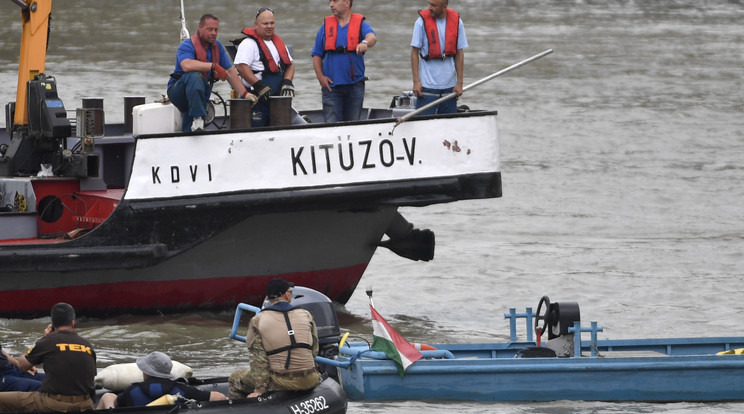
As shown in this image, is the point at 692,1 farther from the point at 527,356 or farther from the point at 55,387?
the point at 55,387

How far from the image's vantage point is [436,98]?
11953 mm

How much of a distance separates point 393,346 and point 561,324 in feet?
4.01

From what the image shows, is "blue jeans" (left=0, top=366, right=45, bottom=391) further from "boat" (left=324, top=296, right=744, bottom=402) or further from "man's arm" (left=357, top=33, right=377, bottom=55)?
"man's arm" (left=357, top=33, right=377, bottom=55)

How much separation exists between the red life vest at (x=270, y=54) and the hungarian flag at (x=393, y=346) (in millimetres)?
2730

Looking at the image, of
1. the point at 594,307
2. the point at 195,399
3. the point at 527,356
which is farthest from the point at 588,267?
the point at 195,399

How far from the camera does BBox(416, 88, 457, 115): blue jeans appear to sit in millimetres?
11898

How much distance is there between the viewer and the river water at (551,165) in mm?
12219

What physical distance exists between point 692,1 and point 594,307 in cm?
2570

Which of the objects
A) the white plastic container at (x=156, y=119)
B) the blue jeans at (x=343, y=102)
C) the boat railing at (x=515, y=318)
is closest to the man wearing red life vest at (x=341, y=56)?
the blue jeans at (x=343, y=102)

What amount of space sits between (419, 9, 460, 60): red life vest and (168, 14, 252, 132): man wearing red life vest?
150cm

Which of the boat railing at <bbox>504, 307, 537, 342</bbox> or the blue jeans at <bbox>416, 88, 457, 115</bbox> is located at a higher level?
the blue jeans at <bbox>416, 88, 457, 115</bbox>

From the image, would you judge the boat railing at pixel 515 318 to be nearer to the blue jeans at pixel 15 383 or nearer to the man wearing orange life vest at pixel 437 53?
the man wearing orange life vest at pixel 437 53

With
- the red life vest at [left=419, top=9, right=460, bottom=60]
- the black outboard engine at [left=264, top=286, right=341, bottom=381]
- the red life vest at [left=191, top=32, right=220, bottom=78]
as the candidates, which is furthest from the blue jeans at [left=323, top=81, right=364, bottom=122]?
the black outboard engine at [left=264, top=286, right=341, bottom=381]

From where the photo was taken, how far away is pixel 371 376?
31.6 feet
